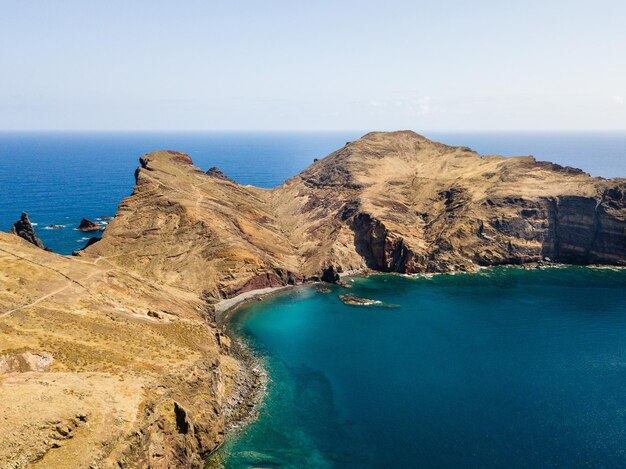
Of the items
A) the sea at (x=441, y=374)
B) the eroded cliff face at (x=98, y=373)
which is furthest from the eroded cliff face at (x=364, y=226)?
the eroded cliff face at (x=98, y=373)

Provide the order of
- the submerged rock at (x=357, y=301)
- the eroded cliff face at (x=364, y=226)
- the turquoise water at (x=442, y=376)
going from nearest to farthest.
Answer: the turquoise water at (x=442, y=376) < the submerged rock at (x=357, y=301) < the eroded cliff face at (x=364, y=226)

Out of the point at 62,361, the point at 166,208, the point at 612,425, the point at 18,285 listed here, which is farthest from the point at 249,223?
the point at 612,425

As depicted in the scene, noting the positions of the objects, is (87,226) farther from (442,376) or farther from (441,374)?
(442,376)

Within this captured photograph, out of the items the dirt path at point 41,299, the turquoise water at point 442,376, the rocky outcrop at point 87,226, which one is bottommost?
the turquoise water at point 442,376

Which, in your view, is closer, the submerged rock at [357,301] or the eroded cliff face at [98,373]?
the eroded cliff face at [98,373]

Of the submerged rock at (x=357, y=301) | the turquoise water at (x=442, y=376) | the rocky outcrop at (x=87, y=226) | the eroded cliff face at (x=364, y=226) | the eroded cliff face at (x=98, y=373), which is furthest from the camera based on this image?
the rocky outcrop at (x=87, y=226)

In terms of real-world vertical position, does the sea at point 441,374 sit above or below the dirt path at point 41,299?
below

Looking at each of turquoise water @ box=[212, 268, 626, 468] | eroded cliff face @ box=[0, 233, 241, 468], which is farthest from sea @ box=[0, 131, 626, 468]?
eroded cliff face @ box=[0, 233, 241, 468]

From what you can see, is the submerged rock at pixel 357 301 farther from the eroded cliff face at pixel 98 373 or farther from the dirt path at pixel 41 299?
the dirt path at pixel 41 299

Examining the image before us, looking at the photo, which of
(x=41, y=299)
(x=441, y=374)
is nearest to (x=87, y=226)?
(x=41, y=299)
